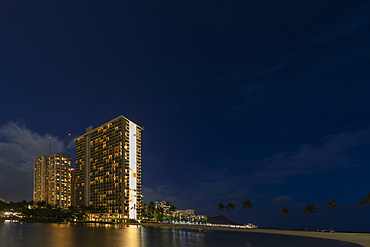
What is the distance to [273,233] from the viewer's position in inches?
2982

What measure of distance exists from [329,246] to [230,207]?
348 feet

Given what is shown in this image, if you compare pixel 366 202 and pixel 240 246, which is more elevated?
pixel 366 202

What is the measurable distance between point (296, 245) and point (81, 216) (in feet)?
597

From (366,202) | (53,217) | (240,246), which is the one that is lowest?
(53,217)

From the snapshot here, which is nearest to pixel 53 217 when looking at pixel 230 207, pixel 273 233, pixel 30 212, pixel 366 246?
pixel 30 212

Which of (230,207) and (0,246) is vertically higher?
(0,246)

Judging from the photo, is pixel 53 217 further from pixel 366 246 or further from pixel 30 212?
pixel 366 246

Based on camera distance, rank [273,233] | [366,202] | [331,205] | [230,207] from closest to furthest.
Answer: [366,202] < [273,233] < [331,205] < [230,207]

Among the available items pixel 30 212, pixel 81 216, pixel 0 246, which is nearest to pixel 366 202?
pixel 0 246

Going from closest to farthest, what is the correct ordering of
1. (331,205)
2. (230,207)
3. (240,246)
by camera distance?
(240,246)
(331,205)
(230,207)

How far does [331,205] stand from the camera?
89.1 meters

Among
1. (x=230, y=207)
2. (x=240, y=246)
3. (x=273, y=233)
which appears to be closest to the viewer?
(x=240, y=246)

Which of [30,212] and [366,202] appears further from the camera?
[30,212]

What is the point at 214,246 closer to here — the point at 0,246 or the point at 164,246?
the point at 164,246
